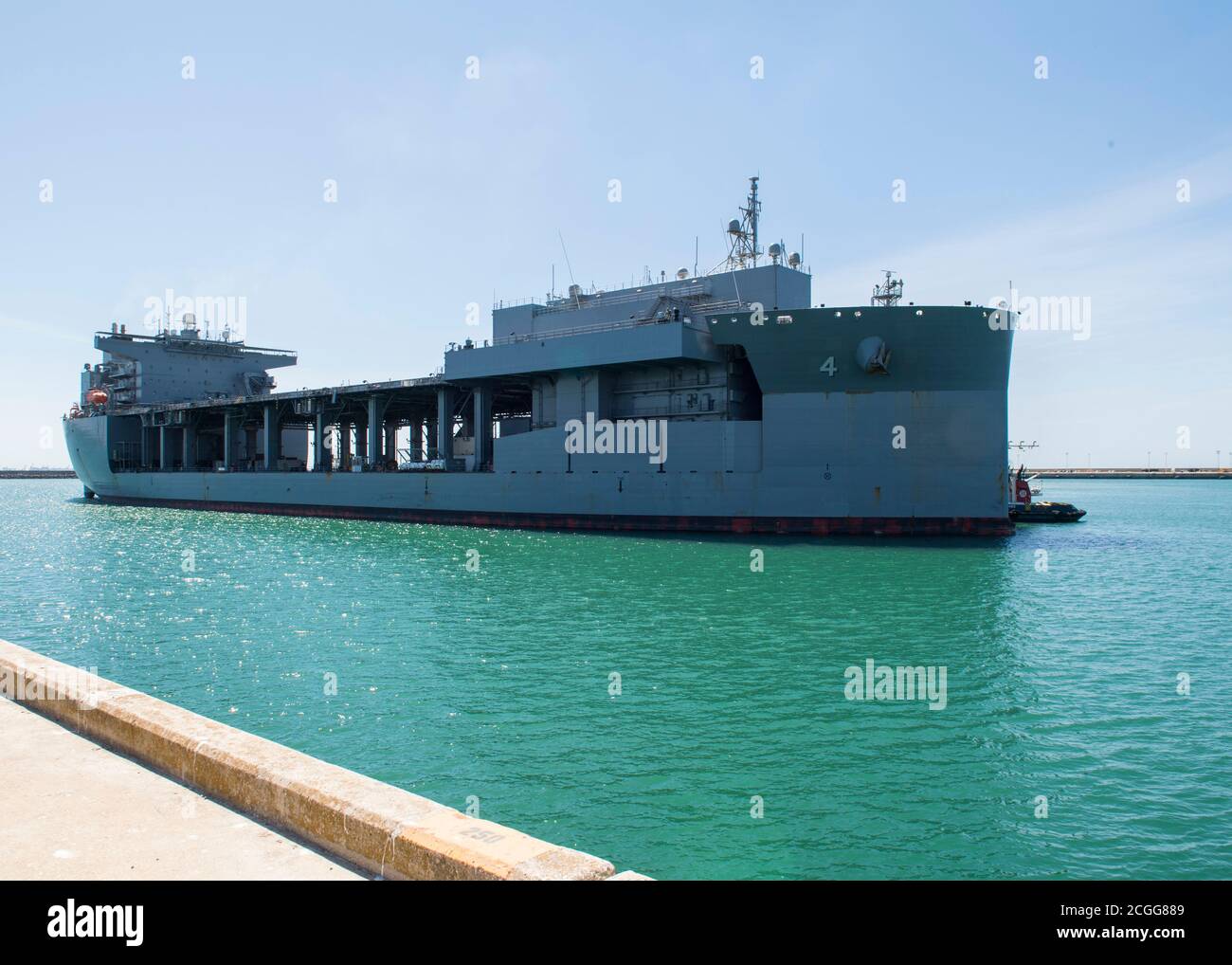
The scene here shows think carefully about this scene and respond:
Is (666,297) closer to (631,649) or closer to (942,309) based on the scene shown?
(942,309)

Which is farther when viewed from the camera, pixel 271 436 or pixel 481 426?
pixel 271 436

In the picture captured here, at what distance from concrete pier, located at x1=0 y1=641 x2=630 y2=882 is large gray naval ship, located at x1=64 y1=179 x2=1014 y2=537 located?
27941 mm

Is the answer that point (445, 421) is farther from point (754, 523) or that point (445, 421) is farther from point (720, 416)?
point (754, 523)

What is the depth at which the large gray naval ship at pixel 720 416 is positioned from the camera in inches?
1222

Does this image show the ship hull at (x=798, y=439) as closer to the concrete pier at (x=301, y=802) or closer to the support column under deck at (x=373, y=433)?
the support column under deck at (x=373, y=433)

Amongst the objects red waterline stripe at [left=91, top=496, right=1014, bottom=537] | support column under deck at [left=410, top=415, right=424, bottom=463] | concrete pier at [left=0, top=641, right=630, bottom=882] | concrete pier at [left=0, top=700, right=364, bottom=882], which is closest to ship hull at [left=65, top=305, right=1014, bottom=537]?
red waterline stripe at [left=91, top=496, right=1014, bottom=537]

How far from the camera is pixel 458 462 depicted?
44.4m

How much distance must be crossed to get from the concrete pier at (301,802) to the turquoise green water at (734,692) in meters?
2.54

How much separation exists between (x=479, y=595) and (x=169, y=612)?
6564mm

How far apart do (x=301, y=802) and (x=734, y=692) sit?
24.9ft

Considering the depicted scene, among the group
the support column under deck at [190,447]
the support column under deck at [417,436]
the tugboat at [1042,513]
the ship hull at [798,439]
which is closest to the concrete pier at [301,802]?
the ship hull at [798,439]

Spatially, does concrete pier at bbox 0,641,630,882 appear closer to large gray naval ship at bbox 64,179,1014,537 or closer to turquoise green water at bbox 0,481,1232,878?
turquoise green water at bbox 0,481,1232,878

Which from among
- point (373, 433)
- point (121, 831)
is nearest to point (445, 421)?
point (373, 433)

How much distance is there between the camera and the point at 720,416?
3450cm
